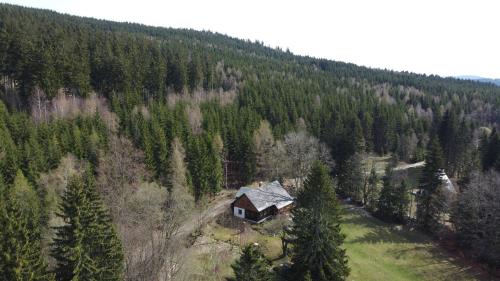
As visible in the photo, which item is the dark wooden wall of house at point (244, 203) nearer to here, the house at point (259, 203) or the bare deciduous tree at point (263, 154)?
the house at point (259, 203)

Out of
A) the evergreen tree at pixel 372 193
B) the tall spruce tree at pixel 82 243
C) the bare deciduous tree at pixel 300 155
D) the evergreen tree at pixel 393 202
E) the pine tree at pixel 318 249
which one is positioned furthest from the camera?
the bare deciduous tree at pixel 300 155

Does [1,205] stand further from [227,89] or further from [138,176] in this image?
[227,89]

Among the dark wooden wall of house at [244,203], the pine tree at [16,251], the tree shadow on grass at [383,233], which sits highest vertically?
the pine tree at [16,251]

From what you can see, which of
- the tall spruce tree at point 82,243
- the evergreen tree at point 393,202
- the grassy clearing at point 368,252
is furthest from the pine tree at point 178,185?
the evergreen tree at point 393,202

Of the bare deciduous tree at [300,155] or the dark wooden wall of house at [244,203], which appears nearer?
the dark wooden wall of house at [244,203]

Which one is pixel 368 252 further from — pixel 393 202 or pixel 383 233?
pixel 393 202
